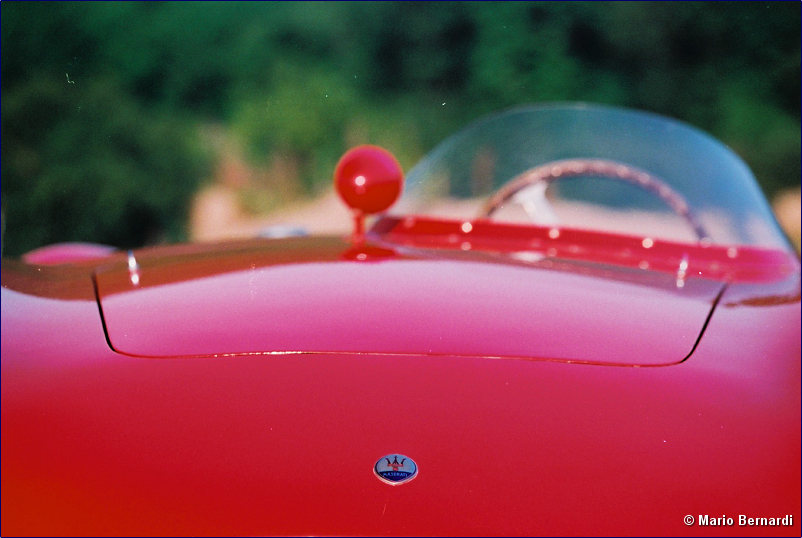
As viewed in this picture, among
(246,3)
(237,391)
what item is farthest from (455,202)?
(246,3)

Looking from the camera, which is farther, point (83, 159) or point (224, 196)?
point (224, 196)

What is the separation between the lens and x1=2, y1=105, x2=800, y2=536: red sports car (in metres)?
0.99

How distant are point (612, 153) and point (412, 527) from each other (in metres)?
1.71

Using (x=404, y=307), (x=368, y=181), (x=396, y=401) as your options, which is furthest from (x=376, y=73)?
(x=396, y=401)

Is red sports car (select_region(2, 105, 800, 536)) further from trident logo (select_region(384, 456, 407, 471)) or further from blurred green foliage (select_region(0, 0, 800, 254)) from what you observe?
blurred green foliage (select_region(0, 0, 800, 254))

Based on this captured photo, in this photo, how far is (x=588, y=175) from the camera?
8.16ft

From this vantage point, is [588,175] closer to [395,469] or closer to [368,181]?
[368,181]

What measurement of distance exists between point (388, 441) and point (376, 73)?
51.3 feet

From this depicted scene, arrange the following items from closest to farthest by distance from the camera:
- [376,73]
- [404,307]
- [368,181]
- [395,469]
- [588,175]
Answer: [395,469]
[404,307]
[368,181]
[588,175]
[376,73]

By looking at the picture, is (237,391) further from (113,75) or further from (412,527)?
(113,75)

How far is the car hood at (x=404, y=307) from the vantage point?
1.23 meters

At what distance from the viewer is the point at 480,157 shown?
8.43 feet

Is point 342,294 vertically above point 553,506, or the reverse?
point 342,294

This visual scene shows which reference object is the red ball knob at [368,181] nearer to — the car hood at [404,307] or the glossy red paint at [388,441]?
the car hood at [404,307]
